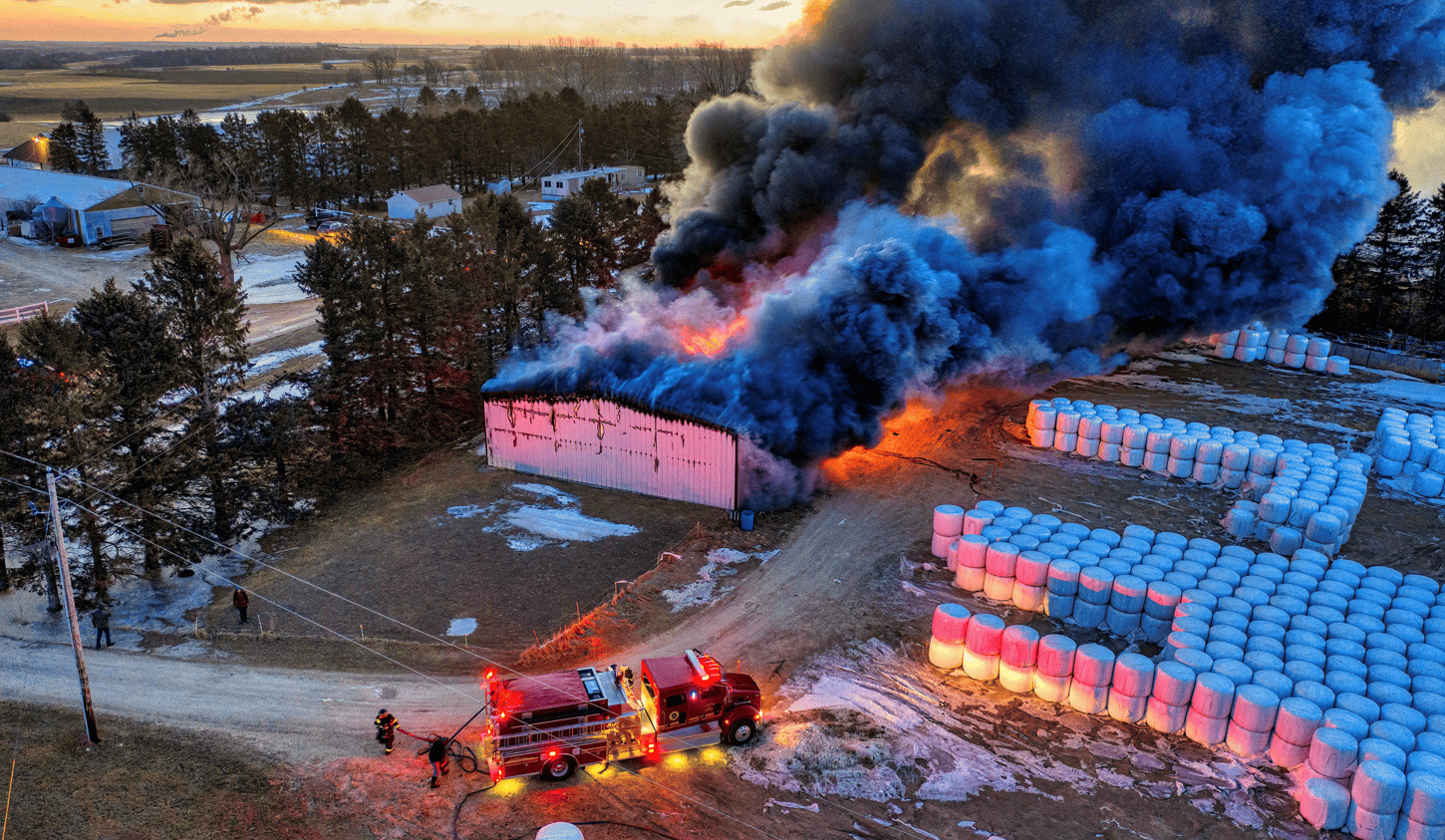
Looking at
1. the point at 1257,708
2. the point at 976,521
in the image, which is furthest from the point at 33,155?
the point at 1257,708

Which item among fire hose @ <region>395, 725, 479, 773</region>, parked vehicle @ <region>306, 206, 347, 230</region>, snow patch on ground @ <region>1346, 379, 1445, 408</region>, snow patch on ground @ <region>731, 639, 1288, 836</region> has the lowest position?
fire hose @ <region>395, 725, 479, 773</region>

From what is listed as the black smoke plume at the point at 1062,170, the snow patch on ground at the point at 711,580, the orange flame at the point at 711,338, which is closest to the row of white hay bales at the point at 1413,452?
the black smoke plume at the point at 1062,170

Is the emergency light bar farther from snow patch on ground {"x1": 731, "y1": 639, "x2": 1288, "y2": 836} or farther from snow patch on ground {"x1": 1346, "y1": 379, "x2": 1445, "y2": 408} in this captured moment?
snow patch on ground {"x1": 1346, "y1": 379, "x2": 1445, "y2": 408}

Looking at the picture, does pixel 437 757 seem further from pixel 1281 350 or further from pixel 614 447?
pixel 1281 350

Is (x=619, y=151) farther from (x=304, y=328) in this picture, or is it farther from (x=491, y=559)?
(x=491, y=559)

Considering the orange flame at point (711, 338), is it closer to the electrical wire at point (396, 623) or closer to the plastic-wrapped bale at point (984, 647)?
the electrical wire at point (396, 623)

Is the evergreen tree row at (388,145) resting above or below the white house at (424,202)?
above

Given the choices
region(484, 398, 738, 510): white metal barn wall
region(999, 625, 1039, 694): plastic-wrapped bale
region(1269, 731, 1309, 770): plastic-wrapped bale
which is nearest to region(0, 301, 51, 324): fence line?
region(484, 398, 738, 510): white metal barn wall
